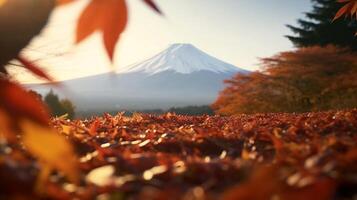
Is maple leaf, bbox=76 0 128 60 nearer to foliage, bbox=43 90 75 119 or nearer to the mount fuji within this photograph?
foliage, bbox=43 90 75 119

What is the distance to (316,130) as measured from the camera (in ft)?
6.82

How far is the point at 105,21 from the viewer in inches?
33.2

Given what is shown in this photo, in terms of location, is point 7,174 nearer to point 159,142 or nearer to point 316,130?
point 159,142

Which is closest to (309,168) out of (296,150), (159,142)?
(296,150)

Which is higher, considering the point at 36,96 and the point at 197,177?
the point at 36,96

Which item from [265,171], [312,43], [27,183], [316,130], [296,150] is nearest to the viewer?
[265,171]

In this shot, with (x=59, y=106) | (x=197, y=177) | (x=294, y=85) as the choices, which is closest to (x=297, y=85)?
(x=294, y=85)

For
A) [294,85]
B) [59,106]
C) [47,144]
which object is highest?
[59,106]

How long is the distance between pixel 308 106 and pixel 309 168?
60.6 feet

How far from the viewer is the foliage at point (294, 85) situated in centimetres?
1712

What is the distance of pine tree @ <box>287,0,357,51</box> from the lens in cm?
2083

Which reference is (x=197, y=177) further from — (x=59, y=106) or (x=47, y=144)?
(x=59, y=106)

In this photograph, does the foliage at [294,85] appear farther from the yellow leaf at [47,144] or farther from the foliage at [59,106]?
the yellow leaf at [47,144]

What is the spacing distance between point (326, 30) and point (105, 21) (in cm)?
2205
